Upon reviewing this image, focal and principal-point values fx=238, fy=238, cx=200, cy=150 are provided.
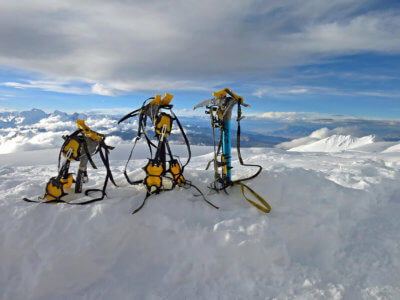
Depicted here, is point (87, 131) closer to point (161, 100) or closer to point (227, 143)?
point (161, 100)

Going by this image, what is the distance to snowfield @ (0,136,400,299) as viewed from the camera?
2947mm

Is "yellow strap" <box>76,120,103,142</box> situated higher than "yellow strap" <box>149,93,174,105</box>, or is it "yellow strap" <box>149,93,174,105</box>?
"yellow strap" <box>149,93,174,105</box>

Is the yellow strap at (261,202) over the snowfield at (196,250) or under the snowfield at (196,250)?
over

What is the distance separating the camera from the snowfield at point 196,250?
2947 millimetres

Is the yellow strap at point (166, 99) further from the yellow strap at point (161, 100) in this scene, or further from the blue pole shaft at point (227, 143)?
the blue pole shaft at point (227, 143)

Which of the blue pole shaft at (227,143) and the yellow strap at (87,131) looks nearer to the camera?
the yellow strap at (87,131)

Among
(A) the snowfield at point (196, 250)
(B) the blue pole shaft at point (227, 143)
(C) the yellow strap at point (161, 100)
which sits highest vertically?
(C) the yellow strap at point (161, 100)

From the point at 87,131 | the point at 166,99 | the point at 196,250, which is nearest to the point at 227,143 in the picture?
the point at 166,99

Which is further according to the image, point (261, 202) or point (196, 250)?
point (261, 202)

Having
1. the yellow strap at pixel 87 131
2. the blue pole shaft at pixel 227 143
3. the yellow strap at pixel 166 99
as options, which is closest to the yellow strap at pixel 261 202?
the blue pole shaft at pixel 227 143

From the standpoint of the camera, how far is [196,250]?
10.7 ft

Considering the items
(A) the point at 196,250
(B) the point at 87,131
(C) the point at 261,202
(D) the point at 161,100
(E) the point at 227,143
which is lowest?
(A) the point at 196,250

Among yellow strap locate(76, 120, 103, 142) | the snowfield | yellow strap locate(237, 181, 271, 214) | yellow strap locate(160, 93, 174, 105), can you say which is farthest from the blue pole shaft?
yellow strap locate(76, 120, 103, 142)

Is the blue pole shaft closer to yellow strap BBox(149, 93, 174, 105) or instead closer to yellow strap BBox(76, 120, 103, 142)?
yellow strap BBox(149, 93, 174, 105)
